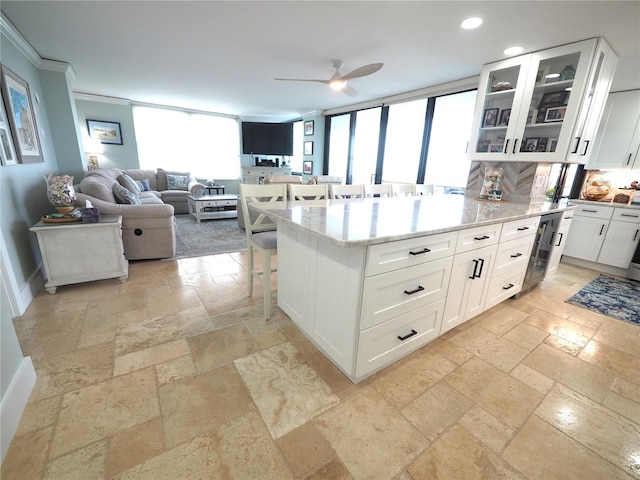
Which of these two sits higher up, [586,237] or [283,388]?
[586,237]

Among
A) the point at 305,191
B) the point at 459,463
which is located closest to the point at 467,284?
the point at 459,463

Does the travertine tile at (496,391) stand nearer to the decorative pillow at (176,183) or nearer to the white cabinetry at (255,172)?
the decorative pillow at (176,183)

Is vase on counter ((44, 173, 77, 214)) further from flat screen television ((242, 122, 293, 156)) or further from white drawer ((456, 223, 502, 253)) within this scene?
flat screen television ((242, 122, 293, 156))

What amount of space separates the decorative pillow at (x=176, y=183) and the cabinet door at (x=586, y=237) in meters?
7.15

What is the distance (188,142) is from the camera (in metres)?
7.08

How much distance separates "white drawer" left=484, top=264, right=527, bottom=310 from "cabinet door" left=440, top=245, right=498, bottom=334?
0.42 ft

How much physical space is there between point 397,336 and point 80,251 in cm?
282

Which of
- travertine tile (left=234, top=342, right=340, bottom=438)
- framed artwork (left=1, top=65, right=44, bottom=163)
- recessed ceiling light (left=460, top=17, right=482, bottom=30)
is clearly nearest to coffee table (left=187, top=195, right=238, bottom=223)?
framed artwork (left=1, top=65, right=44, bottom=163)

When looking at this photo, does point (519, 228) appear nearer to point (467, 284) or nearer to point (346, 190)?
point (467, 284)

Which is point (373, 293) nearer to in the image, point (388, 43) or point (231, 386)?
point (231, 386)

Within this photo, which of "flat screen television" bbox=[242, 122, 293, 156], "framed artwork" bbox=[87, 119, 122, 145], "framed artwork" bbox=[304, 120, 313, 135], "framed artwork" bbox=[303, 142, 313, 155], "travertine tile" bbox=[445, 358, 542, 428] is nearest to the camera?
"travertine tile" bbox=[445, 358, 542, 428]

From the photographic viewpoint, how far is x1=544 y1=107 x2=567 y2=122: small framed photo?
260cm

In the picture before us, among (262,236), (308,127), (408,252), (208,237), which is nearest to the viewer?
(408,252)

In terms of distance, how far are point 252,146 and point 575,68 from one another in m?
6.50
